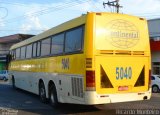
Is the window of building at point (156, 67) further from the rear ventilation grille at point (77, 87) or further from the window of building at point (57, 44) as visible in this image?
the rear ventilation grille at point (77, 87)

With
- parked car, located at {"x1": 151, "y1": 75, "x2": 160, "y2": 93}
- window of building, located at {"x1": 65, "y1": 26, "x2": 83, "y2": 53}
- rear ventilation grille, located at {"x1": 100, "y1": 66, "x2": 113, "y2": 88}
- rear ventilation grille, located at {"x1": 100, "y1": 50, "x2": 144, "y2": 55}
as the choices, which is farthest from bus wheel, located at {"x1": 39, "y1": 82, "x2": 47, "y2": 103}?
parked car, located at {"x1": 151, "y1": 75, "x2": 160, "y2": 93}

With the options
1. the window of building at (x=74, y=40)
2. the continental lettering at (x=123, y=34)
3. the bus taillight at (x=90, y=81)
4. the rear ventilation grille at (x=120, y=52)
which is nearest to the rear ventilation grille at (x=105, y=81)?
the bus taillight at (x=90, y=81)

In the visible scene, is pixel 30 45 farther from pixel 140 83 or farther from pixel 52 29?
pixel 140 83

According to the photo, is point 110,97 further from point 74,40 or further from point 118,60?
point 74,40

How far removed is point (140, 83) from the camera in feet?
41.3

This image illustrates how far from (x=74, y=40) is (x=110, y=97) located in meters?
2.40

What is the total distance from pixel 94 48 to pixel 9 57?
15711mm

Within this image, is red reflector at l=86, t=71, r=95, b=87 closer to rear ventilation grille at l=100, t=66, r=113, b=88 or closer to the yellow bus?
the yellow bus

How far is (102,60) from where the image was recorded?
1180 centimetres

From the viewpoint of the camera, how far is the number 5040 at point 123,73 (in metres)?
12.1

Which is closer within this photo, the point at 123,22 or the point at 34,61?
the point at 123,22

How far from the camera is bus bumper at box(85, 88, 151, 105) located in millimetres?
11453

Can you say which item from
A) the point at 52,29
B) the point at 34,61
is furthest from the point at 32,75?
the point at 52,29

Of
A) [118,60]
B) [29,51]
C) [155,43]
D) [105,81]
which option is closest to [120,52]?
[118,60]
